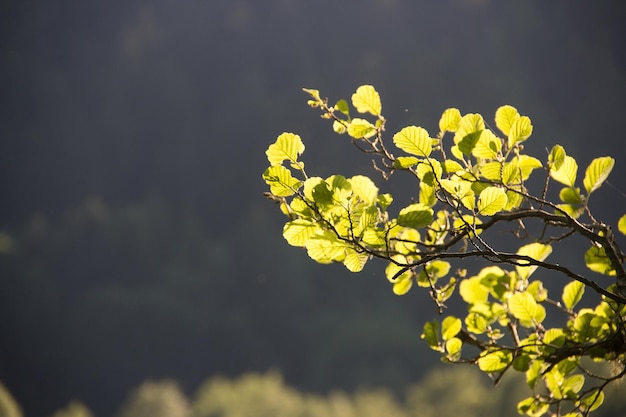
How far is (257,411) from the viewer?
307 centimetres

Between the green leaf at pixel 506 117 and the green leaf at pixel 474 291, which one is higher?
the green leaf at pixel 506 117

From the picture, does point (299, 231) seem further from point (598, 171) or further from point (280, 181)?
point (598, 171)

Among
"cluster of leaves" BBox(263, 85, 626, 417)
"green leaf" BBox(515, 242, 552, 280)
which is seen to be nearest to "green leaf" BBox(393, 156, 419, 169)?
"cluster of leaves" BBox(263, 85, 626, 417)

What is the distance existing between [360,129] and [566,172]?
203 mm

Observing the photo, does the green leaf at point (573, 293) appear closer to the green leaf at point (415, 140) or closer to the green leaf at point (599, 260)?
the green leaf at point (599, 260)

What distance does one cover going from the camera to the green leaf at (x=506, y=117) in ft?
1.64

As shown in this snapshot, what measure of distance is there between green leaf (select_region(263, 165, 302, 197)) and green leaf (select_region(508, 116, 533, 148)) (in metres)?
0.20

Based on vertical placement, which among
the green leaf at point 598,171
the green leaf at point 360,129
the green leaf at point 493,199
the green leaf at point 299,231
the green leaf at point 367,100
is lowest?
the green leaf at point 493,199

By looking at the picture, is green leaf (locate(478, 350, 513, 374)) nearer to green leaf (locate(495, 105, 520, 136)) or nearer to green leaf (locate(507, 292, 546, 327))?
green leaf (locate(507, 292, 546, 327))

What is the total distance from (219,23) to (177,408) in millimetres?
4095

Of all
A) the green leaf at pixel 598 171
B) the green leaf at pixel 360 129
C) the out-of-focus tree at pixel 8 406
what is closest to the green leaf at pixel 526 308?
the green leaf at pixel 598 171

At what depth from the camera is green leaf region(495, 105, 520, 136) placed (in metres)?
0.50

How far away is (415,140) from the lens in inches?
18.9

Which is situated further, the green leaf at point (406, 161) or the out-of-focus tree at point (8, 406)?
the out-of-focus tree at point (8, 406)
